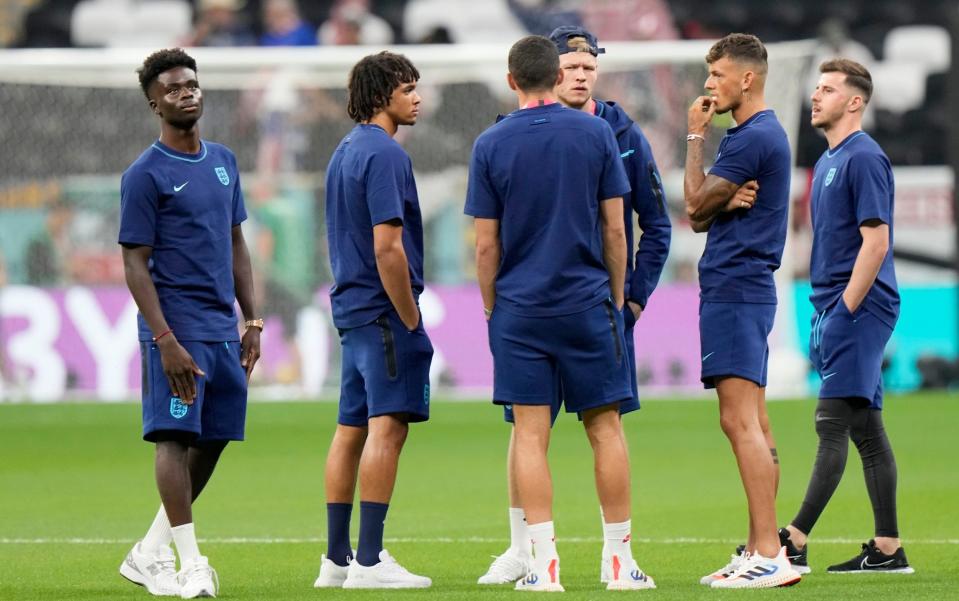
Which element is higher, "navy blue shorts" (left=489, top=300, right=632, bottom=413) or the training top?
the training top

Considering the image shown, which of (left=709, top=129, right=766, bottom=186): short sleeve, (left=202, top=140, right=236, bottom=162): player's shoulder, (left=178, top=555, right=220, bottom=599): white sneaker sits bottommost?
(left=178, top=555, right=220, bottom=599): white sneaker

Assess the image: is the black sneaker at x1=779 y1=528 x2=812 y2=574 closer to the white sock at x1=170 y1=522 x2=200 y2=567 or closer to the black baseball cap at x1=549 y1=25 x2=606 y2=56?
the black baseball cap at x1=549 y1=25 x2=606 y2=56

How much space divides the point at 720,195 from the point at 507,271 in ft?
3.11

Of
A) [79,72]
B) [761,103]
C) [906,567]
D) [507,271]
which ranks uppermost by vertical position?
[79,72]

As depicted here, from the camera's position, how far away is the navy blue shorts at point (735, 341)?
6648mm

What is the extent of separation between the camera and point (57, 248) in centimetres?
1827

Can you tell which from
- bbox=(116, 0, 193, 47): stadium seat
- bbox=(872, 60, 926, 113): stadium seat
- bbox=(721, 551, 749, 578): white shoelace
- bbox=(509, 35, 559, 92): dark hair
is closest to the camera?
bbox=(509, 35, 559, 92): dark hair

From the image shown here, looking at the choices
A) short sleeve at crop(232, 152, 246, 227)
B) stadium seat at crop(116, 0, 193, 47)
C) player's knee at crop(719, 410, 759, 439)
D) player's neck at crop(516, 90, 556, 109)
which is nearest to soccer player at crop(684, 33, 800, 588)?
player's knee at crop(719, 410, 759, 439)

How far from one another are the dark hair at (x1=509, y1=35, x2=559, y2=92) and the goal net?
11519 mm

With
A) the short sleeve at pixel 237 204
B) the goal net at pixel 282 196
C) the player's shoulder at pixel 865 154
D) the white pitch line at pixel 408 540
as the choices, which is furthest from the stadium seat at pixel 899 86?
the short sleeve at pixel 237 204

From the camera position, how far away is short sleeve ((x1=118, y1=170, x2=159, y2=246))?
6457 millimetres

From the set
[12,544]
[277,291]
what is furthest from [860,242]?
[277,291]

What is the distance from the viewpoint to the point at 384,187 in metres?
6.54

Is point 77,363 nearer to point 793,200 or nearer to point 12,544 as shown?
point 793,200
